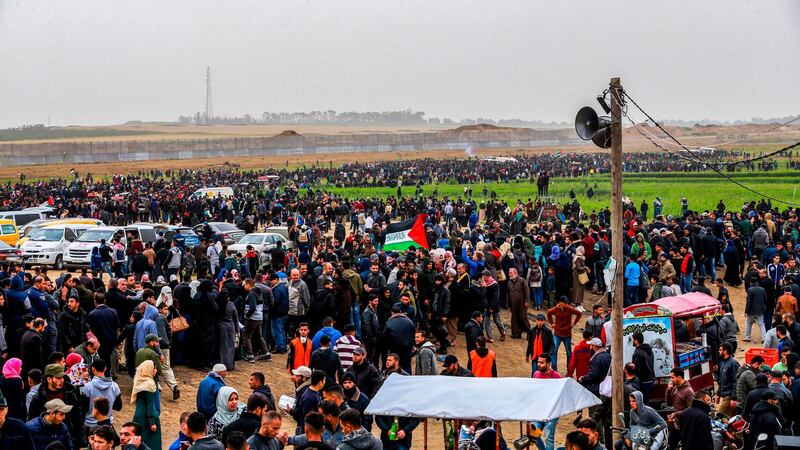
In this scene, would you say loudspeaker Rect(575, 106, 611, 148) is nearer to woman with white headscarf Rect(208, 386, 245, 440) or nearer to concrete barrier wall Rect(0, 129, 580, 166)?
woman with white headscarf Rect(208, 386, 245, 440)

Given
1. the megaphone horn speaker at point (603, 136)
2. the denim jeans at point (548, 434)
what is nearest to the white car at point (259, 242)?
the denim jeans at point (548, 434)

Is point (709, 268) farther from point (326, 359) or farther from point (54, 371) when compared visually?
point (54, 371)

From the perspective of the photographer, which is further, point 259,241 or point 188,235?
point 188,235

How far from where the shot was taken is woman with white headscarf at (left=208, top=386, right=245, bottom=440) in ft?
35.6

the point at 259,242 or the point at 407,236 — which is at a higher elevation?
the point at 407,236

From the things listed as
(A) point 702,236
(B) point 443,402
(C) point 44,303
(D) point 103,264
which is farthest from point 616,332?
(D) point 103,264

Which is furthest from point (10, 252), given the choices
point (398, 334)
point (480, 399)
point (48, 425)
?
point (480, 399)

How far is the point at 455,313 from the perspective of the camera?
67.1 feet

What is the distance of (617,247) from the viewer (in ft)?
43.0

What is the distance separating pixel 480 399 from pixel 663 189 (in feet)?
175

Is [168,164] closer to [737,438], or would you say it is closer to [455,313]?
[455,313]

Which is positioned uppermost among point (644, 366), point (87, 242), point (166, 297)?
point (166, 297)

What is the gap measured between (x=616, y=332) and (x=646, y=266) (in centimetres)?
1252

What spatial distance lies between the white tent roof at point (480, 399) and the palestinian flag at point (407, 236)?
13.2 metres
